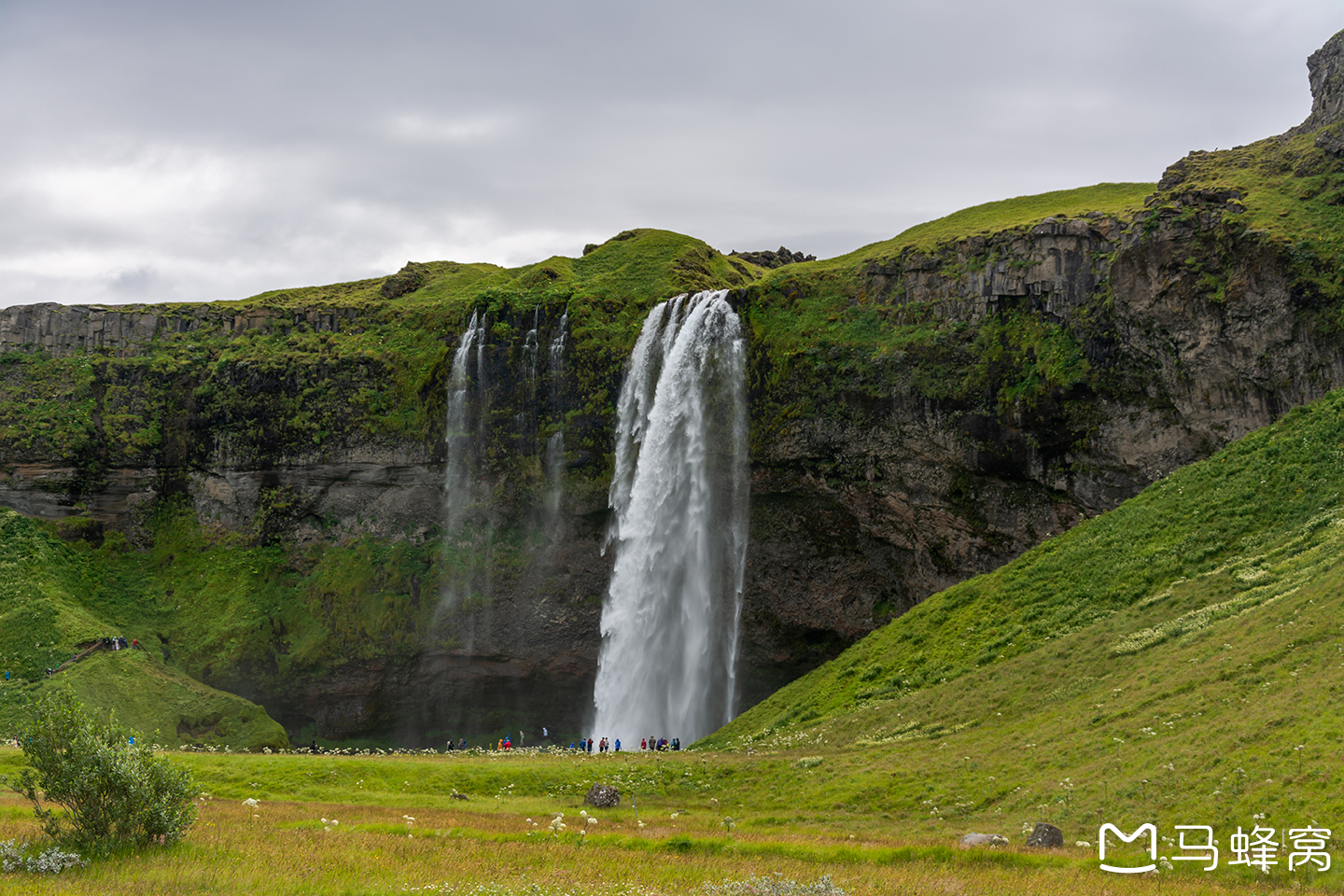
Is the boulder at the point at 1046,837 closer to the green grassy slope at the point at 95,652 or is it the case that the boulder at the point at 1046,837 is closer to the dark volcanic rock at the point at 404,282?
the green grassy slope at the point at 95,652

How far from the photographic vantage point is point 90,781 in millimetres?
15938

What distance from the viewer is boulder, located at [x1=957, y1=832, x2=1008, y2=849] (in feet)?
57.8

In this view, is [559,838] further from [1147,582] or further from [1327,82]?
[1327,82]

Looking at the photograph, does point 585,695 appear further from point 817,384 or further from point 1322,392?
point 1322,392

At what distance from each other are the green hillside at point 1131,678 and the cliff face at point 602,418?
673cm

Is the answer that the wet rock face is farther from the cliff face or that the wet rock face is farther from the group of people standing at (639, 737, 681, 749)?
the group of people standing at (639, 737, 681, 749)

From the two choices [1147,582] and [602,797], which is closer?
[602,797]

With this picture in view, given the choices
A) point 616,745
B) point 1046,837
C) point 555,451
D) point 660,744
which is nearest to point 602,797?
point 1046,837

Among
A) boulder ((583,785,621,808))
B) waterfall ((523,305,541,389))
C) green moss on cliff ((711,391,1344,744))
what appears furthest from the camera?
waterfall ((523,305,541,389))

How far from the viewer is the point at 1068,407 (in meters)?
46.6

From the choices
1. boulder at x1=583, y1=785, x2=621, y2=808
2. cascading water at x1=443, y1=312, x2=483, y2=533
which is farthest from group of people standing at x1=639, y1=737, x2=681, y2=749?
cascading water at x1=443, y1=312, x2=483, y2=533

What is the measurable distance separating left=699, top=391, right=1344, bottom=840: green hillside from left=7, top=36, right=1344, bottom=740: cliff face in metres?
6.73

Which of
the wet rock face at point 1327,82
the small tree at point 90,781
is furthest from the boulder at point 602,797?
the wet rock face at point 1327,82

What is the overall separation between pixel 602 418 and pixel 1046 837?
45.4 m
